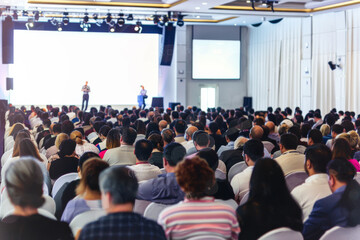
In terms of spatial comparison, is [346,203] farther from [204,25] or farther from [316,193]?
[204,25]

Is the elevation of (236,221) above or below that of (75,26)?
below

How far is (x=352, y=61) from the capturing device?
1596 centimetres

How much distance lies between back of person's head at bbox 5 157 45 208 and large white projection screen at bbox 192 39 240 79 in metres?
19.1

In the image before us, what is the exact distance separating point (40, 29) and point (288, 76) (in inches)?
395

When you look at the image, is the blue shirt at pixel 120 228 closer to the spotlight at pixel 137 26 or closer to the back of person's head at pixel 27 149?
the back of person's head at pixel 27 149

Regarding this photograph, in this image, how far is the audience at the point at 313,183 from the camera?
3.56m

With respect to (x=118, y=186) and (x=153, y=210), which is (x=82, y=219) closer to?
(x=153, y=210)

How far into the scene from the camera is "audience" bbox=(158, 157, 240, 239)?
2580mm

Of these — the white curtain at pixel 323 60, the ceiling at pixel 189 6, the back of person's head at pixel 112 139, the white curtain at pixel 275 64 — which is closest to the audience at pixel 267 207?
the back of person's head at pixel 112 139

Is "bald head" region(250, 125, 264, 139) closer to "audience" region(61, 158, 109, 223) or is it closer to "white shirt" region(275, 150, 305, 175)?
"white shirt" region(275, 150, 305, 175)

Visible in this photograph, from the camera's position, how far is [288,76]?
19.4 m

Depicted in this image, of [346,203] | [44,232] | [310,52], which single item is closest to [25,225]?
[44,232]

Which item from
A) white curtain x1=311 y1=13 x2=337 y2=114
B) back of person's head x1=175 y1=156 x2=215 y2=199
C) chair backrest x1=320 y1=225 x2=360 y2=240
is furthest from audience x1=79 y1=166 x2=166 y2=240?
white curtain x1=311 y1=13 x2=337 y2=114

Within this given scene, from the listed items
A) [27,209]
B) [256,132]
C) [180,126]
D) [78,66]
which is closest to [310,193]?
[27,209]
